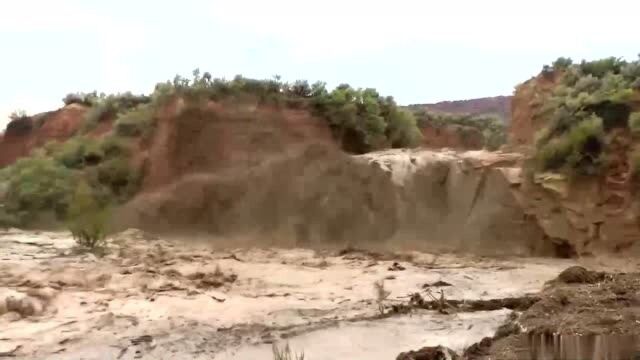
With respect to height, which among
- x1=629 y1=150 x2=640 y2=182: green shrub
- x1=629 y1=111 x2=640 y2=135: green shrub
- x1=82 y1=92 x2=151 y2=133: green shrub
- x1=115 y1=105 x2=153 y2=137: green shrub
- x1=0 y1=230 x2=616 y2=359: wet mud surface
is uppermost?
x1=82 y1=92 x2=151 y2=133: green shrub

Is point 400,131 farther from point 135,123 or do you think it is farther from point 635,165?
point 635,165

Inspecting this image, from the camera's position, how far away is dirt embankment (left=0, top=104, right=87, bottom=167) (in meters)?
28.8

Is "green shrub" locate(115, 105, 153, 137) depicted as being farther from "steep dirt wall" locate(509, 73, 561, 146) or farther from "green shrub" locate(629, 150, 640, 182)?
"green shrub" locate(629, 150, 640, 182)

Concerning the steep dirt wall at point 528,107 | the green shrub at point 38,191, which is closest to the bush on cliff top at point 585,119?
the steep dirt wall at point 528,107

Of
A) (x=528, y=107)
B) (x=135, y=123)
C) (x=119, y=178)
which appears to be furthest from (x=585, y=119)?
(x=135, y=123)

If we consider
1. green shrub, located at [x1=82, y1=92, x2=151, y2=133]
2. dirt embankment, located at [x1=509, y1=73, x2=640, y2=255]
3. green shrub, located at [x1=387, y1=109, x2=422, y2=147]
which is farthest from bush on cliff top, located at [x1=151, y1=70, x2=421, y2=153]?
dirt embankment, located at [x1=509, y1=73, x2=640, y2=255]

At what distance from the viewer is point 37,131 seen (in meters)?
29.8

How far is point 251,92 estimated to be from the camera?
67.8 ft

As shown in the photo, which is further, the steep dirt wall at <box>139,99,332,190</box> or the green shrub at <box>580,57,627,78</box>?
the steep dirt wall at <box>139,99,332,190</box>

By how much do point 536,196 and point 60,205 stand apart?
39.5 ft

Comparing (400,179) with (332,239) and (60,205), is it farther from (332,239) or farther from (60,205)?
(60,205)

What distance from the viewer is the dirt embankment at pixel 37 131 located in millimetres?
28797

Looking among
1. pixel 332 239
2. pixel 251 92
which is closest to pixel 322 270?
pixel 332 239

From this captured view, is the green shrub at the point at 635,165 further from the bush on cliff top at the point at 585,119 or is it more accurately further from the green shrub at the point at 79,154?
the green shrub at the point at 79,154
